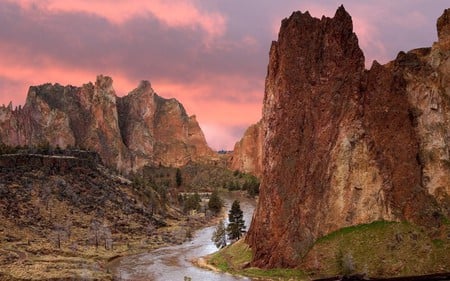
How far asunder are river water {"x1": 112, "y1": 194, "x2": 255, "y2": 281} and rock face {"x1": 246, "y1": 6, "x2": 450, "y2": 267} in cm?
1068

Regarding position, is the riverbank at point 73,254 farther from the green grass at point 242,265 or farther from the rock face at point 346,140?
the rock face at point 346,140

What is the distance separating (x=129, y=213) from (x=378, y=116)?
85.8 meters

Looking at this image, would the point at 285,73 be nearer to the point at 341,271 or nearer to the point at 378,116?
the point at 378,116

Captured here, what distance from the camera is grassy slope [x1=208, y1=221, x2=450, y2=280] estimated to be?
6850cm

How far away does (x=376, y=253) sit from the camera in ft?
233

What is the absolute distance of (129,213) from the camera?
14700 centimetres

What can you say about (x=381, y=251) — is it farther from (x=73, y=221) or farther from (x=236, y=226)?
(x=73, y=221)

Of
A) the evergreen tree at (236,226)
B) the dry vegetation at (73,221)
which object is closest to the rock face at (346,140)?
the dry vegetation at (73,221)

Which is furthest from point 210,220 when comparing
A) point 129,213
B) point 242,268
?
point 242,268

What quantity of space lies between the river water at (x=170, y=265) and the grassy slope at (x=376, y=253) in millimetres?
9659

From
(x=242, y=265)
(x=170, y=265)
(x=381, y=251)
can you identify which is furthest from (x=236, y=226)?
(x=381, y=251)

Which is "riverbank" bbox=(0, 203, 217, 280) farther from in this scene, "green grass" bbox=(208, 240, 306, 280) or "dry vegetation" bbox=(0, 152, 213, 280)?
"green grass" bbox=(208, 240, 306, 280)

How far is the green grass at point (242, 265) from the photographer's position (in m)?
73.0

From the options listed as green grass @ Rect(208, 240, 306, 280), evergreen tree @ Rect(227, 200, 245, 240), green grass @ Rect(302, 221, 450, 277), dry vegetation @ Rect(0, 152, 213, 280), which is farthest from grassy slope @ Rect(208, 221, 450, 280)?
evergreen tree @ Rect(227, 200, 245, 240)
